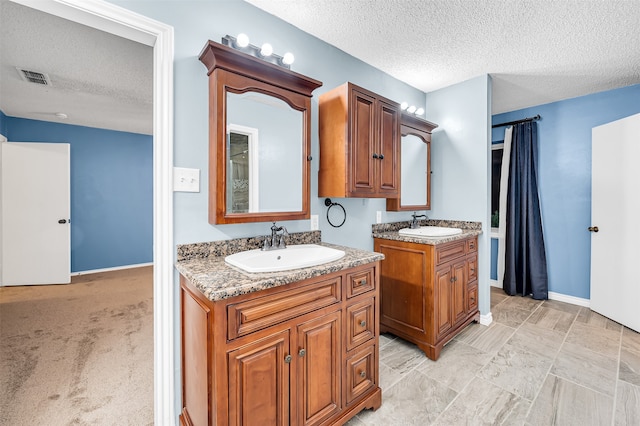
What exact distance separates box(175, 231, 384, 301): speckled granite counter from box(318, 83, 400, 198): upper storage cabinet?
0.51 m

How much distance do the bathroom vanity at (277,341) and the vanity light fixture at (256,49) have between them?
1119mm

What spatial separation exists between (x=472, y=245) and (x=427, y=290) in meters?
0.81

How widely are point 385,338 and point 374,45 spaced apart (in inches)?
97.6

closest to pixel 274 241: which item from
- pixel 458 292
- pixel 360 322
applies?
pixel 360 322

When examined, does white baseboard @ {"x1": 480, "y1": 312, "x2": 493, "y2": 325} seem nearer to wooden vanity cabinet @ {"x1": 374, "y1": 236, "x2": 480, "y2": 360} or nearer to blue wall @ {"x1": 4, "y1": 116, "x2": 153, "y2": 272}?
wooden vanity cabinet @ {"x1": 374, "y1": 236, "x2": 480, "y2": 360}

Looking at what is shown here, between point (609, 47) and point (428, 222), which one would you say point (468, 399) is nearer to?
point (428, 222)

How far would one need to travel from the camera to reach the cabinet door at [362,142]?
→ 6.31 ft

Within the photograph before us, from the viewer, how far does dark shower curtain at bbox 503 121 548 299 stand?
344 cm

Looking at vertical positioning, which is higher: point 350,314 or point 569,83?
point 569,83

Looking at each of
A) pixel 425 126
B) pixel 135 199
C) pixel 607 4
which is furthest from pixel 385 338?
pixel 135 199

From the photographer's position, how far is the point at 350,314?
149 centimetres

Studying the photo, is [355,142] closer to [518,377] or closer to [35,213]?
[518,377]

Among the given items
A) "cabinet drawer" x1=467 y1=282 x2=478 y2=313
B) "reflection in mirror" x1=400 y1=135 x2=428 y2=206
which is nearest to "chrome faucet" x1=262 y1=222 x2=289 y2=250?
"reflection in mirror" x1=400 y1=135 x2=428 y2=206

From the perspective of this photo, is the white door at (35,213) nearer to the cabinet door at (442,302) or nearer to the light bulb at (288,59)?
the light bulb at (288,59)
